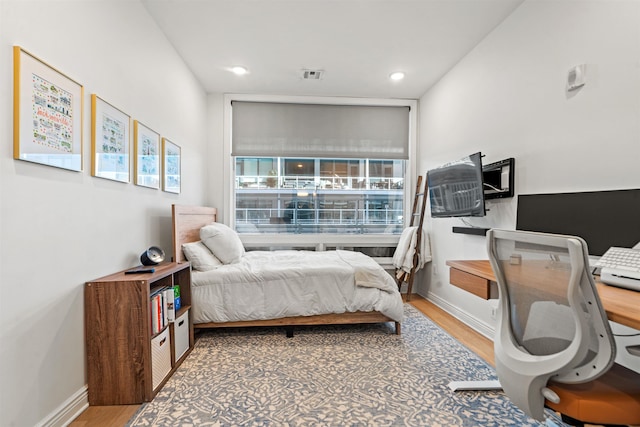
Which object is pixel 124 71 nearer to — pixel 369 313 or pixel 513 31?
pixel 369 313

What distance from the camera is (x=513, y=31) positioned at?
249cm

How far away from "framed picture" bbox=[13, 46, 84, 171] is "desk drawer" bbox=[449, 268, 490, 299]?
2.38 m

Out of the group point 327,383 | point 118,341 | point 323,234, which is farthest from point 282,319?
point 323,234

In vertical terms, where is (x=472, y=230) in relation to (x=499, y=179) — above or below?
below

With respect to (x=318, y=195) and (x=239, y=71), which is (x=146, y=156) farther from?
(x=318, y=195)

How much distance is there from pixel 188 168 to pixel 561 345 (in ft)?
11.4

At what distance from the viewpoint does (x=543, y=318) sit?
1.19m

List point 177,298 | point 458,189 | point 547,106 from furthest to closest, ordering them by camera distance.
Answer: point 458,189, point 177,298, point 547,106

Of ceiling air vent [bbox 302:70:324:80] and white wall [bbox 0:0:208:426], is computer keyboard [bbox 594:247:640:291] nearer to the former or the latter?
white wall [bbox 0:0:208:426]

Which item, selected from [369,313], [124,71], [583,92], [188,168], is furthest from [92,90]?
[583,92]

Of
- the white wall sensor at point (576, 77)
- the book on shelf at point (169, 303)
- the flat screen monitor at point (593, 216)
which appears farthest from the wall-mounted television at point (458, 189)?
the book on shelf at point (169, 303)

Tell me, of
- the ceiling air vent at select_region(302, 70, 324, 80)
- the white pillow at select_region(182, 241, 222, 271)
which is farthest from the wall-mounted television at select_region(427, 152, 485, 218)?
the white pillow at select_region(182, 241, 222, 271)

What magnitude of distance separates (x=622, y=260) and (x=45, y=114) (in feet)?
9.34

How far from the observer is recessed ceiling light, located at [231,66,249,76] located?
A: 11.2 ft
